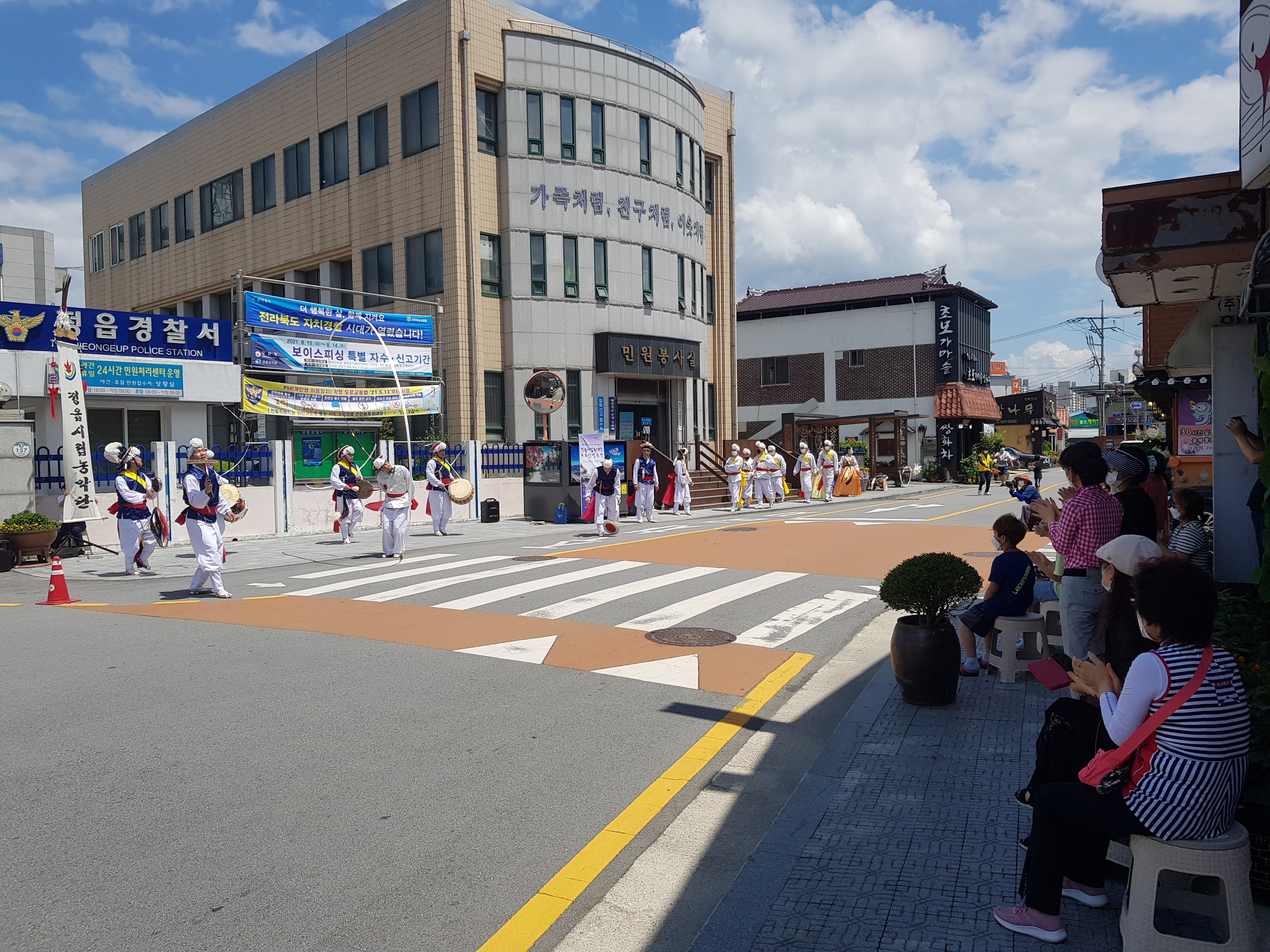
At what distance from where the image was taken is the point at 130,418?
838 inches

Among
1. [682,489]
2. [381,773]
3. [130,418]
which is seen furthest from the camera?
[682,489]

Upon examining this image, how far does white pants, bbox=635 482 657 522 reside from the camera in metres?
23.8

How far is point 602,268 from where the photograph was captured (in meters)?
29.4

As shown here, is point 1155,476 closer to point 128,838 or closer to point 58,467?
point 128,838

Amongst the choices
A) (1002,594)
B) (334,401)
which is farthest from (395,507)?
(1002,594)

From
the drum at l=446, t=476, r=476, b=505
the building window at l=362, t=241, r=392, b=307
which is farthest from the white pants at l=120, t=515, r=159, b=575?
the building window at l=362, t=241, r=392, b=307

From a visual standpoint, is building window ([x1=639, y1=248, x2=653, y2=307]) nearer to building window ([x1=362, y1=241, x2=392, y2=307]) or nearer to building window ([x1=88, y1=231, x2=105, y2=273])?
building window ([x1=362, y1=241, x2=392, y2=307])

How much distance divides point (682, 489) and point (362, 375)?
31.0 ft

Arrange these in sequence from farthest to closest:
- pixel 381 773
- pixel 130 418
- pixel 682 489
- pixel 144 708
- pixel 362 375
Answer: pixel 682 489, pixel 362 375, pixel 130 418, pixel 144 708, pixel 381 773

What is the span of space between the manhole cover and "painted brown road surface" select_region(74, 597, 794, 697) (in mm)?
99

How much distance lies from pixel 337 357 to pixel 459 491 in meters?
5.15

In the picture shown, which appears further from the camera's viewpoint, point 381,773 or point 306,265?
point 306,265

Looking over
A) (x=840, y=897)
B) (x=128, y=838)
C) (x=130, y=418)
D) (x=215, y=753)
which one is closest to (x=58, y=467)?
(x=130, y=418)

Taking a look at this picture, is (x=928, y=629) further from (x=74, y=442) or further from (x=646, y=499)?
(x=646, y=499)
